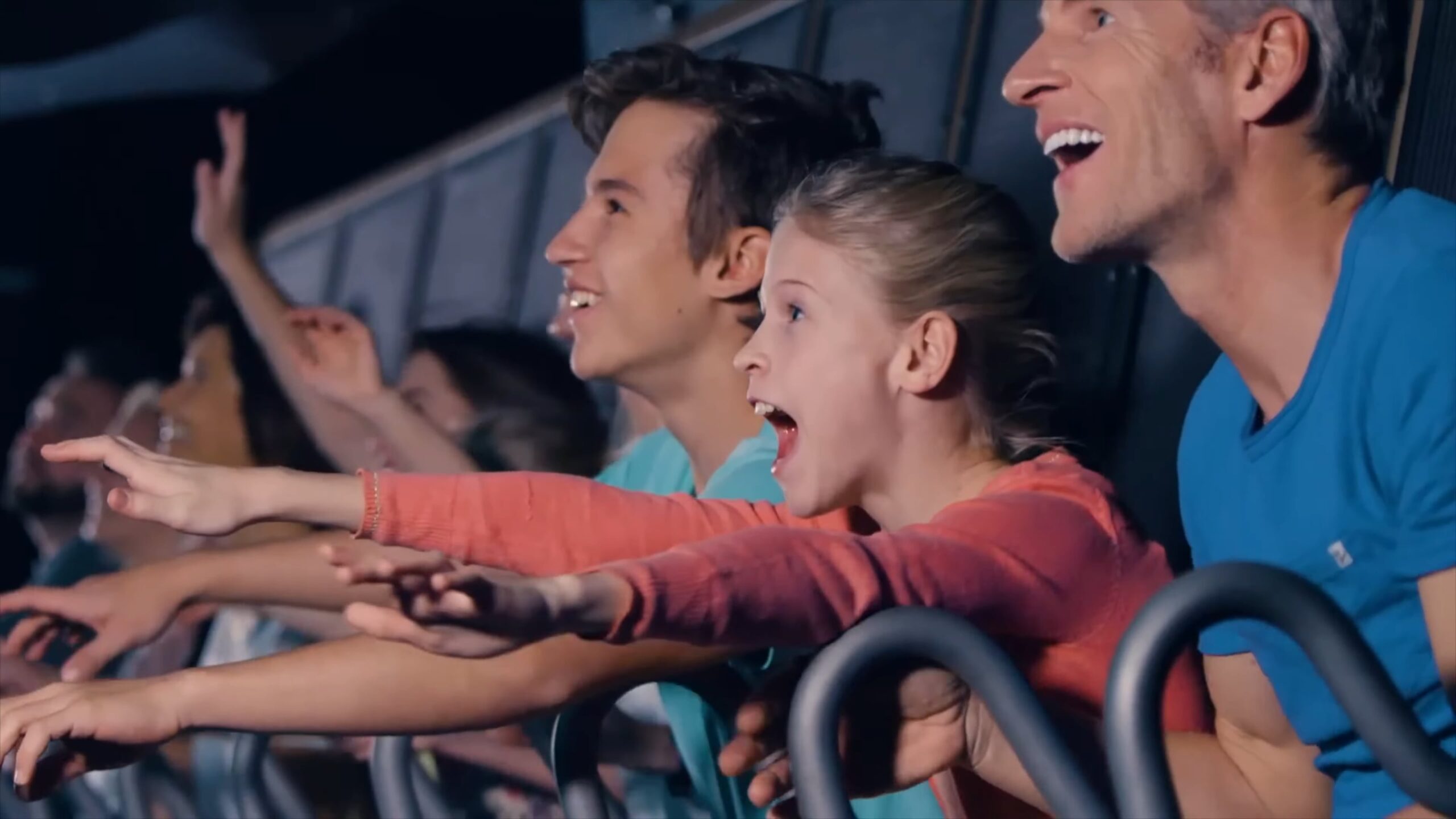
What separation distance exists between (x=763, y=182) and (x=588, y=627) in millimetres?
496

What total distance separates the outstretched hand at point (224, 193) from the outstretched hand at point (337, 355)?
0.31 ft

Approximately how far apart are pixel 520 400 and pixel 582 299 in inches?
7.5

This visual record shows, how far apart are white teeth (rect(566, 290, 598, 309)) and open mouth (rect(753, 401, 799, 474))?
21 cm

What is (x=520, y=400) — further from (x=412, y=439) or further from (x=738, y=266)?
(x=738, y=266)

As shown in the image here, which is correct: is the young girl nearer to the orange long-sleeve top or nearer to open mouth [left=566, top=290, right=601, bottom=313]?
the orange long-sleeve top

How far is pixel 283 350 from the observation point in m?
1.26

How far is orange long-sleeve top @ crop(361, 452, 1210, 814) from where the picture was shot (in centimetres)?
57

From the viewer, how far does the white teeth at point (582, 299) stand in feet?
3.32

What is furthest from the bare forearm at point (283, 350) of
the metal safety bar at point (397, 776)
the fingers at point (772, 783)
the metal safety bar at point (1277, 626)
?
the metal safety bar at point (1277, 626)

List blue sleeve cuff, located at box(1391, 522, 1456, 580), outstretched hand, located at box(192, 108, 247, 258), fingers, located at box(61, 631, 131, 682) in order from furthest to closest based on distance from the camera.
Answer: outstretched hand, located at box(192, 108, 247, 258) < fingers, located at box(61, 631, 131, 682) < blue sleeve cuff, located at box(1391, 522, 1456, 580)

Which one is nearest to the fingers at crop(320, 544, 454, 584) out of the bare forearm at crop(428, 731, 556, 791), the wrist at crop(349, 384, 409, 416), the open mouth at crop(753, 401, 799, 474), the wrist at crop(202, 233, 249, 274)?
the open mouth at crop(753, 401, 799, 474)

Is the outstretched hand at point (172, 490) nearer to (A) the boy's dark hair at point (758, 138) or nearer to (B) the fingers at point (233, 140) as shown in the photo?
(A) the boy's dark hair at point (758, 138)

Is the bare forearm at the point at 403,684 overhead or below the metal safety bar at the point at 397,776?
overhead

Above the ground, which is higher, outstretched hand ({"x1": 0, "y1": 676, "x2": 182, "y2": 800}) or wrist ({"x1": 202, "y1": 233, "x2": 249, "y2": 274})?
wrist ({"x1": 202, "y1": 233, "x2": 249, "y2": 274})
